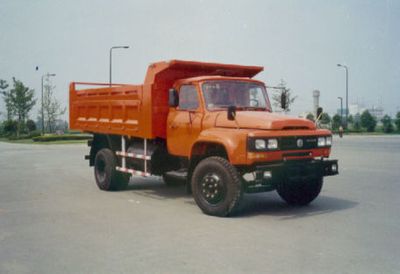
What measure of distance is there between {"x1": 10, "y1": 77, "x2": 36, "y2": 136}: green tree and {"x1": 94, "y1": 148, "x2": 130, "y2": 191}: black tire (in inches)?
2056

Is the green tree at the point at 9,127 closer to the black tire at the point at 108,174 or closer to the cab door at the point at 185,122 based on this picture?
the black tire at the point at 108,174

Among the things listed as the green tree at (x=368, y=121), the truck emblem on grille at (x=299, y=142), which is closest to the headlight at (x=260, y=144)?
the truck emblem on grille at (x=299, y=142)

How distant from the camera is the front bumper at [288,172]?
7449mm

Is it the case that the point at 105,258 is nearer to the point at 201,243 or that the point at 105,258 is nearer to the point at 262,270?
the point at 201,243

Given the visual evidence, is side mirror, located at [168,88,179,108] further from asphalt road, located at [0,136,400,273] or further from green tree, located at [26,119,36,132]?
green tree, located at [26,119,36,132]

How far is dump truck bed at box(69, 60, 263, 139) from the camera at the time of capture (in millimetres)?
9453

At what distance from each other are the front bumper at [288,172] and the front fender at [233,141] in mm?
328

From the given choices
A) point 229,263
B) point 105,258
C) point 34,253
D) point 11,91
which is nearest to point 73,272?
point 105,258

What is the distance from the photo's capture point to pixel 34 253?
18.5 feet

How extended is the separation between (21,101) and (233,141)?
58.1 metres

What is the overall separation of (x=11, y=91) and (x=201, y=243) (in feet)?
197

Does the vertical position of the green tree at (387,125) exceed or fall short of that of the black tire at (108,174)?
it exceeds it

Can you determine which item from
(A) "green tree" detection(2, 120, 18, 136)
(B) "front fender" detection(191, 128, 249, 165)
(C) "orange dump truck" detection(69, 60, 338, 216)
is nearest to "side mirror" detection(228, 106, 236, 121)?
(C) "orange dump truck" detection(69, 60, 338, 216)

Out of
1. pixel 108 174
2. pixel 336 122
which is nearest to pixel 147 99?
pixel 108 174
